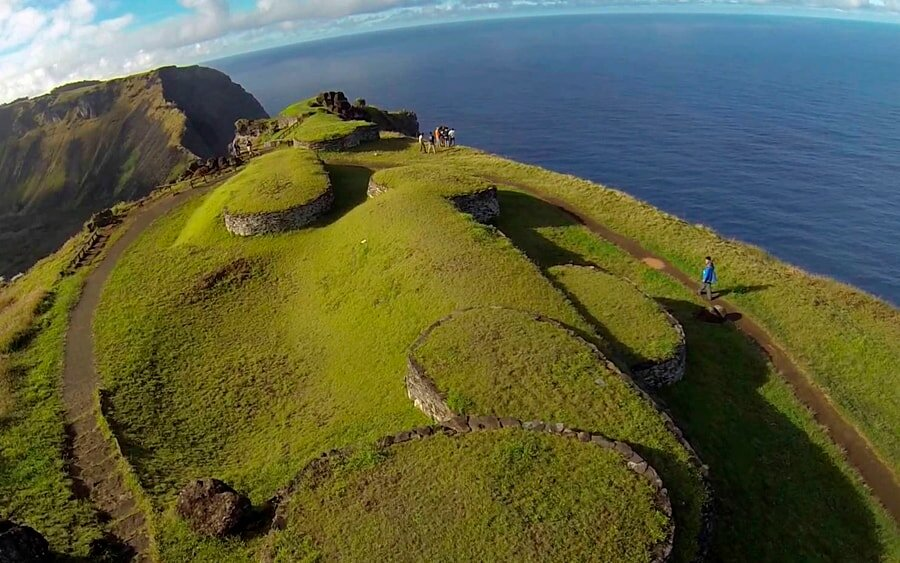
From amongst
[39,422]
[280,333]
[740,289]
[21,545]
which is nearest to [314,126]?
[280,333]

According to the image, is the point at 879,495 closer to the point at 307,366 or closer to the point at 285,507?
the point at 285,507

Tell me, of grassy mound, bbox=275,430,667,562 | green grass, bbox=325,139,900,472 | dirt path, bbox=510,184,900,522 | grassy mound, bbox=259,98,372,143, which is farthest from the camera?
grassy mound, bbox=259,98,372,143

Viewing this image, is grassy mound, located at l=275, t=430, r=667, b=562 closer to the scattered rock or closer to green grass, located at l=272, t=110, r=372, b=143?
the scattered rock

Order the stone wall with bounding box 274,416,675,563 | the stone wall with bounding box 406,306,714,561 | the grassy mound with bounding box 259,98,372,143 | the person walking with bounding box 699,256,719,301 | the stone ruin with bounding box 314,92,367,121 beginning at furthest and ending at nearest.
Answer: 1. the stone ruin with bounding box 314,92,367,121
2. the grassy mound with bounding box 259,98,372,143
3. the person walking with bounding box 699,256,719,301
4. the stone wall with bounding box 406,306,714,561
5. the stone wall with bounding box 274,416,675,563

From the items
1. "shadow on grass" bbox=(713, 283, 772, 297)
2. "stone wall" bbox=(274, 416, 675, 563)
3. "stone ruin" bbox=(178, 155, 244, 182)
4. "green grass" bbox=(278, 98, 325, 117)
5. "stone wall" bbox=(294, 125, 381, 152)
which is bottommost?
"shadow on grass" bbox=(713, 283, 772, 297)

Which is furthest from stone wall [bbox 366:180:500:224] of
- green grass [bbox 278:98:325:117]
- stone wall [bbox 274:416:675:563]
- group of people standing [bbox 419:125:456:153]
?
green grass [bbox 278:98:325:117]

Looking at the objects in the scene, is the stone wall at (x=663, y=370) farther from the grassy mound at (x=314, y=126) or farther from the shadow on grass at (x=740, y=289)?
the grassy mound at (x=314, y=126)

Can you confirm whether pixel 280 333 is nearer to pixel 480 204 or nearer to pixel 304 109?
pixel 480 204
